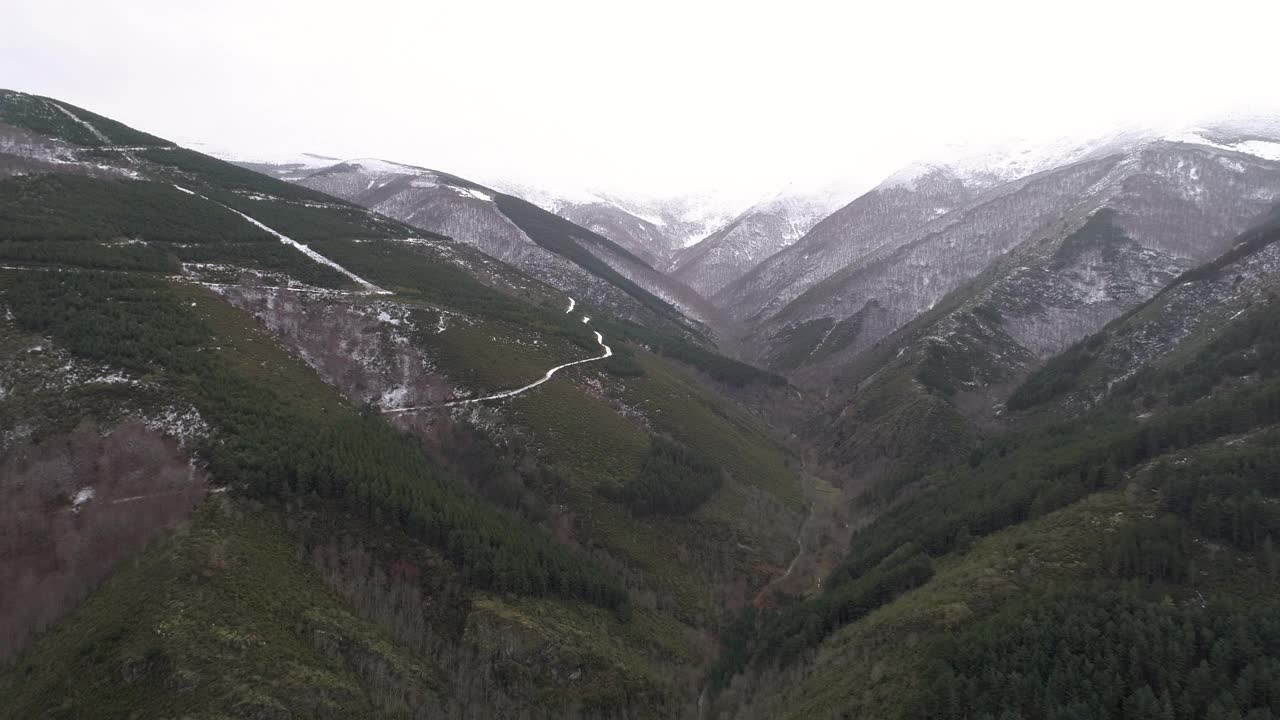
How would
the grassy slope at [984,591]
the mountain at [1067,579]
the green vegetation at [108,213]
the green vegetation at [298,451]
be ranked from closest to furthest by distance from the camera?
the mountain at [1067,579] → the grassy slope at [984,591] → the green vegetation at [298,451] → the green vegetation at [108,213]

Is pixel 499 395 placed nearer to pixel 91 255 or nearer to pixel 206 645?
pixel 206 645

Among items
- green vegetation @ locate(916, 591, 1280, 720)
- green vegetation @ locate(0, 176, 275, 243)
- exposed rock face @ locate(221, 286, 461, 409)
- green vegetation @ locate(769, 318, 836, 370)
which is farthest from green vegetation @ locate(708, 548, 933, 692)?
green vegetation @ locate(769, 318, 836, 370)

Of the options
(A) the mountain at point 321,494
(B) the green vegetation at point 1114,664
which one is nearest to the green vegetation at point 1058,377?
(A) the mountain at point 321,494

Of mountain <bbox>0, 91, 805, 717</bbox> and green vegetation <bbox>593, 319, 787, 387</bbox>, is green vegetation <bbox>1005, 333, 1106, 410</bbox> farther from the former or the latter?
green vegetation <bbox>593, 319, 787, 387</bbox>

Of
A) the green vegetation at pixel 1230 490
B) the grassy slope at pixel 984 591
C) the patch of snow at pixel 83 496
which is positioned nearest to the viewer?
the grassy slope at pixel 984 591

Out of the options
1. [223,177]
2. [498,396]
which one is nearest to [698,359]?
[498,396]

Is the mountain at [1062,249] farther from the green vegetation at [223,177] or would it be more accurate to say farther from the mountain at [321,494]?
the green vegetation at [223,177]
